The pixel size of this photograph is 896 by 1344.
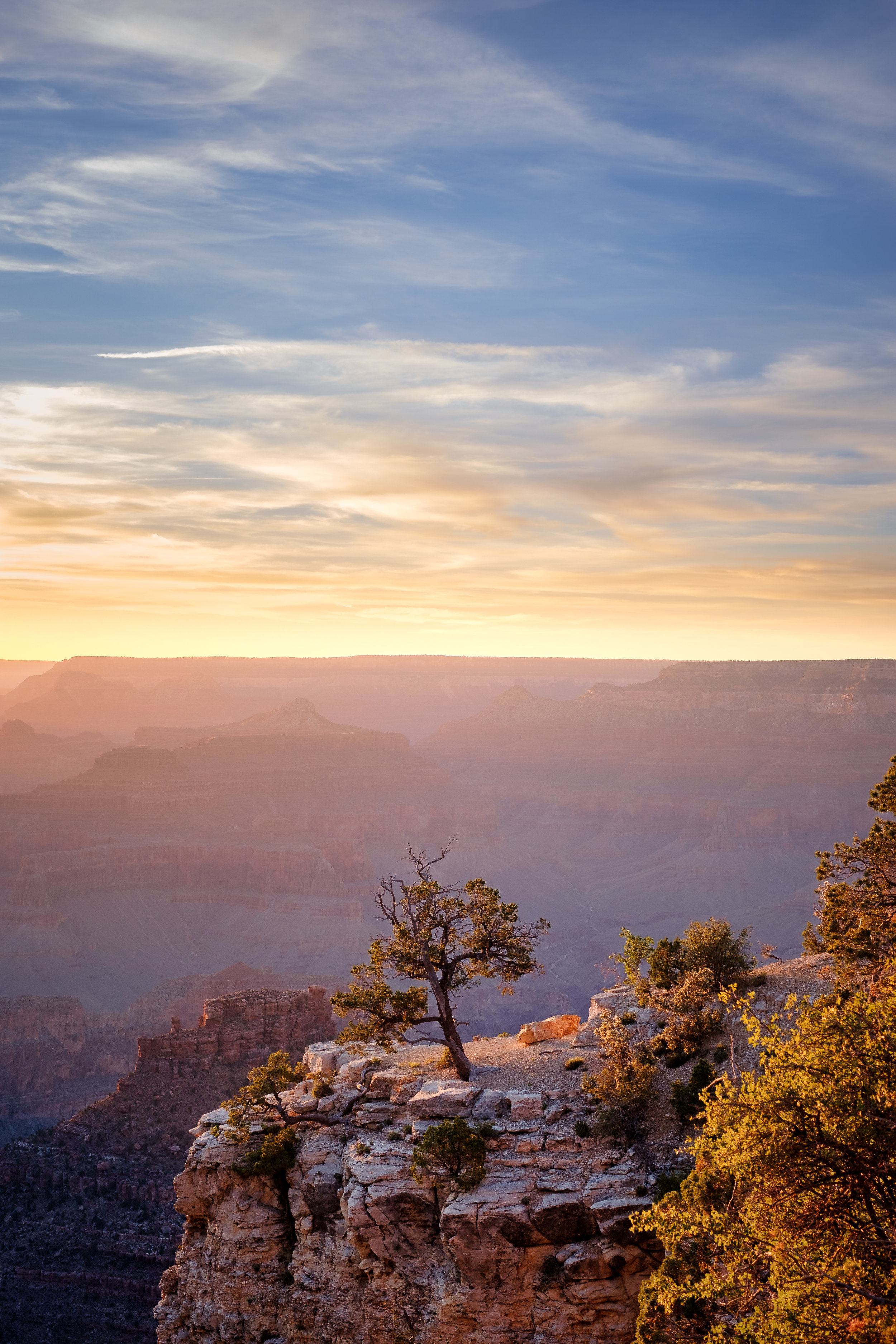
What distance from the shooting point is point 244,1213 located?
27875mm

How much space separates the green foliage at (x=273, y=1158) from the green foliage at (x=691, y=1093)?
36.7 feet

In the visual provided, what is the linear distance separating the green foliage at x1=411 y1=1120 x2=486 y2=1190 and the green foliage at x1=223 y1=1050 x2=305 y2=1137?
5.73 metres

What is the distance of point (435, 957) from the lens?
1226 inches

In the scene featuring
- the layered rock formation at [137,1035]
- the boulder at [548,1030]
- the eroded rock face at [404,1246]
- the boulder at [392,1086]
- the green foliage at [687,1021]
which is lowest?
the layered rock formation at [137,1035]

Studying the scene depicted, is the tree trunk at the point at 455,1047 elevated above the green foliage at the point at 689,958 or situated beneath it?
Answer: situated beneath

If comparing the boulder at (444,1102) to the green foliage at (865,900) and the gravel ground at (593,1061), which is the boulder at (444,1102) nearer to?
the gravel ground at (593,1061)

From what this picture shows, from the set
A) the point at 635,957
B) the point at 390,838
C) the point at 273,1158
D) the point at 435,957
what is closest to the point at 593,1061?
the point at 435,957

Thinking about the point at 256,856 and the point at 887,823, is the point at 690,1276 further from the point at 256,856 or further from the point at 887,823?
the point at 256,856

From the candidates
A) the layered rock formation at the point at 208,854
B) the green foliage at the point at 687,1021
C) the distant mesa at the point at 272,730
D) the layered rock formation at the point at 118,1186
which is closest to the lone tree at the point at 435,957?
the green foliage at the point at 687,1021

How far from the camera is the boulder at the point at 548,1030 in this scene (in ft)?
110

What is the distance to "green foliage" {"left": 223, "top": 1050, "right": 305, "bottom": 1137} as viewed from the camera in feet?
94.4

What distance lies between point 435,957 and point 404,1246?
8597 mm

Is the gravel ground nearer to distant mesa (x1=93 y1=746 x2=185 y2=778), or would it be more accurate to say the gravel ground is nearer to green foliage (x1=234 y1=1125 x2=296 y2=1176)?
green foliage (x1=234 y1=1125 x2=296 y2=1176)

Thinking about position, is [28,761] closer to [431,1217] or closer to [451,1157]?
[431,1217]
